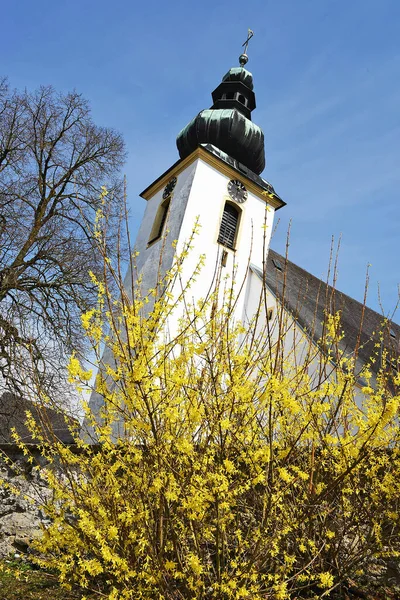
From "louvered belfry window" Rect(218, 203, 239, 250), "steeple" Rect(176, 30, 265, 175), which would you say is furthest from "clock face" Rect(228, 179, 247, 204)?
"steeple" Rect(176, 30, 265, 175)

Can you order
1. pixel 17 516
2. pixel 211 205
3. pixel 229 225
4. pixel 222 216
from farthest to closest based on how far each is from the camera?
pixel 229 225 → pixel 222 216 → pixel 211 205 → pixel 17 516

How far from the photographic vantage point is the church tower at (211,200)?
1287cm

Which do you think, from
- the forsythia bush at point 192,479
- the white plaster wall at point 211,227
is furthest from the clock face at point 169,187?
the forsythia bush at point 192,479

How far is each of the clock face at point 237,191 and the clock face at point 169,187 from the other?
67.2 inches

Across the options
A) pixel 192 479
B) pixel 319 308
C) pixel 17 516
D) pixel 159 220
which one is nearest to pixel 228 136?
pixel 159 220

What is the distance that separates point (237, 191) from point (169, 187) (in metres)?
2.11

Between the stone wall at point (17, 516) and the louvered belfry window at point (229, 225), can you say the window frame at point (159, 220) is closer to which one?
the louvered belfry window at point (229, 225)

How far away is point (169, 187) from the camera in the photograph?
14.9 m

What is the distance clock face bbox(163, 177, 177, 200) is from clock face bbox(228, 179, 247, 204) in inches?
67.2

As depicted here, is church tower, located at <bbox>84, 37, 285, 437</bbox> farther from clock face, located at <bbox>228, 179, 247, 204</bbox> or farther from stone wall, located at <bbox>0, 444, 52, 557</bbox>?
stone wall, located at <bbox>0, 444, 52, 557</bbox>

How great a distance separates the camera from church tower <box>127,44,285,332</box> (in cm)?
1287

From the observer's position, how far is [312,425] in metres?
3.14

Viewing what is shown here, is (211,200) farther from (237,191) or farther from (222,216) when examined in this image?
(237,191)

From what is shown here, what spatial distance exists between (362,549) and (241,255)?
10724 millimetres
